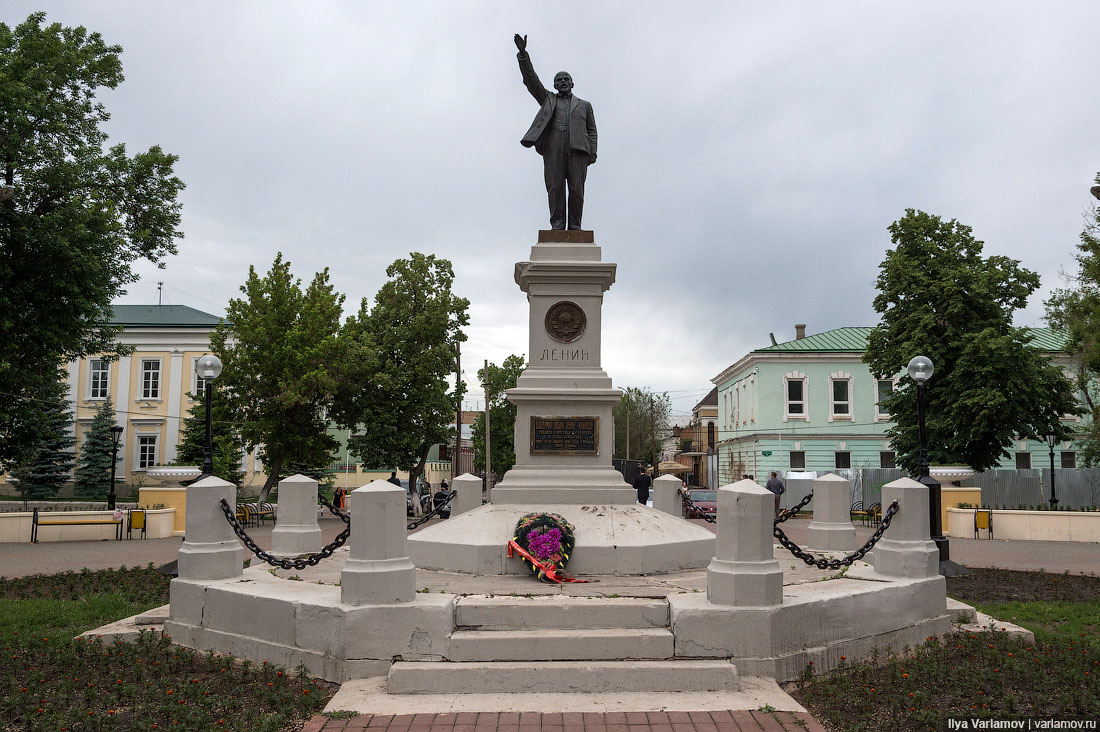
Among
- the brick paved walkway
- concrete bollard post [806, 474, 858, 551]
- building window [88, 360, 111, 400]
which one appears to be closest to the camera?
the brick paved walkway

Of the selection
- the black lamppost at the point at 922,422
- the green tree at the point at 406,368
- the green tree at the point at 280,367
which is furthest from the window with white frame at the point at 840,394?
the black lamppost at the point at 922,422

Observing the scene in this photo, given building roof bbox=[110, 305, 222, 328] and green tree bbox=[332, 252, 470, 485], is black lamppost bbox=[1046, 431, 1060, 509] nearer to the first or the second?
green tree bbox=[332, 252, 470, 485]

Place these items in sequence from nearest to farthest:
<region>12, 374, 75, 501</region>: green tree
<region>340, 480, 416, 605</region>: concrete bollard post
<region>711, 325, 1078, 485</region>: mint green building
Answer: <region>340, 480, 416, 605</region>: concrete bollard post
<region>12, 374, 75, 501</region>: green tree
<region>711, 325, 1078, 485</region>: mint green building

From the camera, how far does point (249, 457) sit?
49344 mm

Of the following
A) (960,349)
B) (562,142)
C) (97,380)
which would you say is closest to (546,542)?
(562,142)

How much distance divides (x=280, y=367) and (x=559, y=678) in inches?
953

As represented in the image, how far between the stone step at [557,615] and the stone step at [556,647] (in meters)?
0.25

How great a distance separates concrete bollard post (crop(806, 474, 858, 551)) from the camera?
36.9ft

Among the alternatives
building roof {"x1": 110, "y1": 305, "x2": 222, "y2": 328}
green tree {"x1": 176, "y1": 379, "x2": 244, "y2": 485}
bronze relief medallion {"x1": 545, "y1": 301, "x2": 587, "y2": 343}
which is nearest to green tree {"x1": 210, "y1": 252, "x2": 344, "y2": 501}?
green tree {"x1": 176, "y1": 379, "x2": 244, "y2": 485}

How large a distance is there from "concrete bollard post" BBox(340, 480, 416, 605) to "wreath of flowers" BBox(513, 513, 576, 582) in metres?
1.93

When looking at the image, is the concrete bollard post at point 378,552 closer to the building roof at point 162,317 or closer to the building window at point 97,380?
the building roof at point 162,317

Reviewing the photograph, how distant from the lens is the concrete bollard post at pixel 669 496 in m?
12.8

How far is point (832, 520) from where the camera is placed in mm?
11375

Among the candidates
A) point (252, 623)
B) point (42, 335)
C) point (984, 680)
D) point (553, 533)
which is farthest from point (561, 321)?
point (42, 335)
